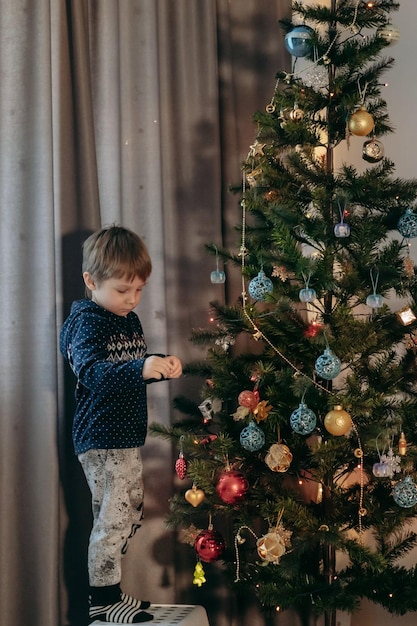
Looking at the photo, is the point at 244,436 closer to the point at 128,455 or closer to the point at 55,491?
the point at 128,455

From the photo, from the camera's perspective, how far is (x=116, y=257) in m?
2.14

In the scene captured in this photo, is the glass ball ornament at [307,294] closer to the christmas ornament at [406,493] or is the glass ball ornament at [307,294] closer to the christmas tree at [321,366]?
the christmas tree at [321,366]

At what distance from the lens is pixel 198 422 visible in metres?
2.30

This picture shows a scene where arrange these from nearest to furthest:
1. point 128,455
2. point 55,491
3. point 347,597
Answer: point 347,597 → point 128,455 → point 55,491

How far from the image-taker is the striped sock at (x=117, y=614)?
Answer: 84.5 inches

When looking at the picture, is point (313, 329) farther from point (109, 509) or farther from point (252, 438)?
point (109, 509)

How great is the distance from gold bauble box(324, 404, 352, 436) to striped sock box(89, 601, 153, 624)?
70 cm

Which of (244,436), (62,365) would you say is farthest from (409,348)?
(62,365)

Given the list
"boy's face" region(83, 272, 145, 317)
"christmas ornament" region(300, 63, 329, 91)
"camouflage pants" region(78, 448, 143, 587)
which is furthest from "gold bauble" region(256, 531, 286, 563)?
"christmas ornament" region(300, 63, 329, 91)

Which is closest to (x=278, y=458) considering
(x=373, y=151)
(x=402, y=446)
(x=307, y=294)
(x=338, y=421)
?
(x=338, y=421)

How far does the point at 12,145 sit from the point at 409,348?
1.21 metres

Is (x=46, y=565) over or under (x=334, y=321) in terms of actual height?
under

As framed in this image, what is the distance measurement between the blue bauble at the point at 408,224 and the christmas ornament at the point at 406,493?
0.57 metres

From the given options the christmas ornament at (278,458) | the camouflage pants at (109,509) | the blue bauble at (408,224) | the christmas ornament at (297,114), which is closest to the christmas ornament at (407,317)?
the blue bauble at (408,224)
